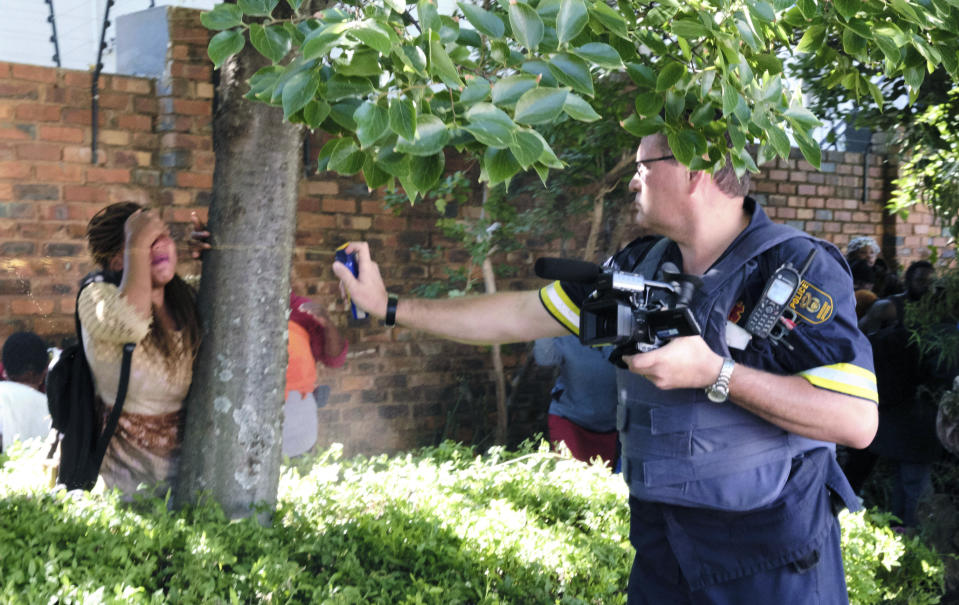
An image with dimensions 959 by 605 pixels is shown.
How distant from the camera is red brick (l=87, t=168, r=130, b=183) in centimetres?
445

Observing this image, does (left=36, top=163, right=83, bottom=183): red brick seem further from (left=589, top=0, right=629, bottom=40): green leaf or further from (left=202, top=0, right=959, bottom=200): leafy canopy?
(left=589, top=0, right=629, bottom=40): green leaf

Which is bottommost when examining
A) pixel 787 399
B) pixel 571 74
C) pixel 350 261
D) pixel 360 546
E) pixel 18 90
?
pixel 360 546

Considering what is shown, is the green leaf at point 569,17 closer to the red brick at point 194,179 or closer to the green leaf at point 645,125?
the green leaf at point 645,125

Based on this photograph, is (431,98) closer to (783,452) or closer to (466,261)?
(783,452)

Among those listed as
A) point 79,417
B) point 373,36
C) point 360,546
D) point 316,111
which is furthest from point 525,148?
point 79,417

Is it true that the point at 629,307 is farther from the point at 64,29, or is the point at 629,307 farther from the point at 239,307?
the point at 64,29

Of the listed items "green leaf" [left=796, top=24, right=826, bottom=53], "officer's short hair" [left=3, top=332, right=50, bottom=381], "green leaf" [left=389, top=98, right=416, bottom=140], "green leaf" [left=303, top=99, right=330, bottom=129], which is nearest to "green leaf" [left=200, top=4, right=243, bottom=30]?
"green leaf" [left=303, top=99, right=330, bottom=129]

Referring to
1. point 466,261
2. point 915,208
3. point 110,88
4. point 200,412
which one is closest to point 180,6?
point 110,88

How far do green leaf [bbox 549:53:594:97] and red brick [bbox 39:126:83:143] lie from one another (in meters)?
3.58

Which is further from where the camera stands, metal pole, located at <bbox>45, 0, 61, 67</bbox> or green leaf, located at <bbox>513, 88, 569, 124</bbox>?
metal pole, located at <bbox>45, 0, 61, 67</bbox>

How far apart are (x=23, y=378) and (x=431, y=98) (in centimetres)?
319

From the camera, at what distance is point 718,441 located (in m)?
2.06

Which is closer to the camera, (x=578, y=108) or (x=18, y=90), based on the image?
(x=578, y=108)

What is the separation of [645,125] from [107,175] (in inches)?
132
